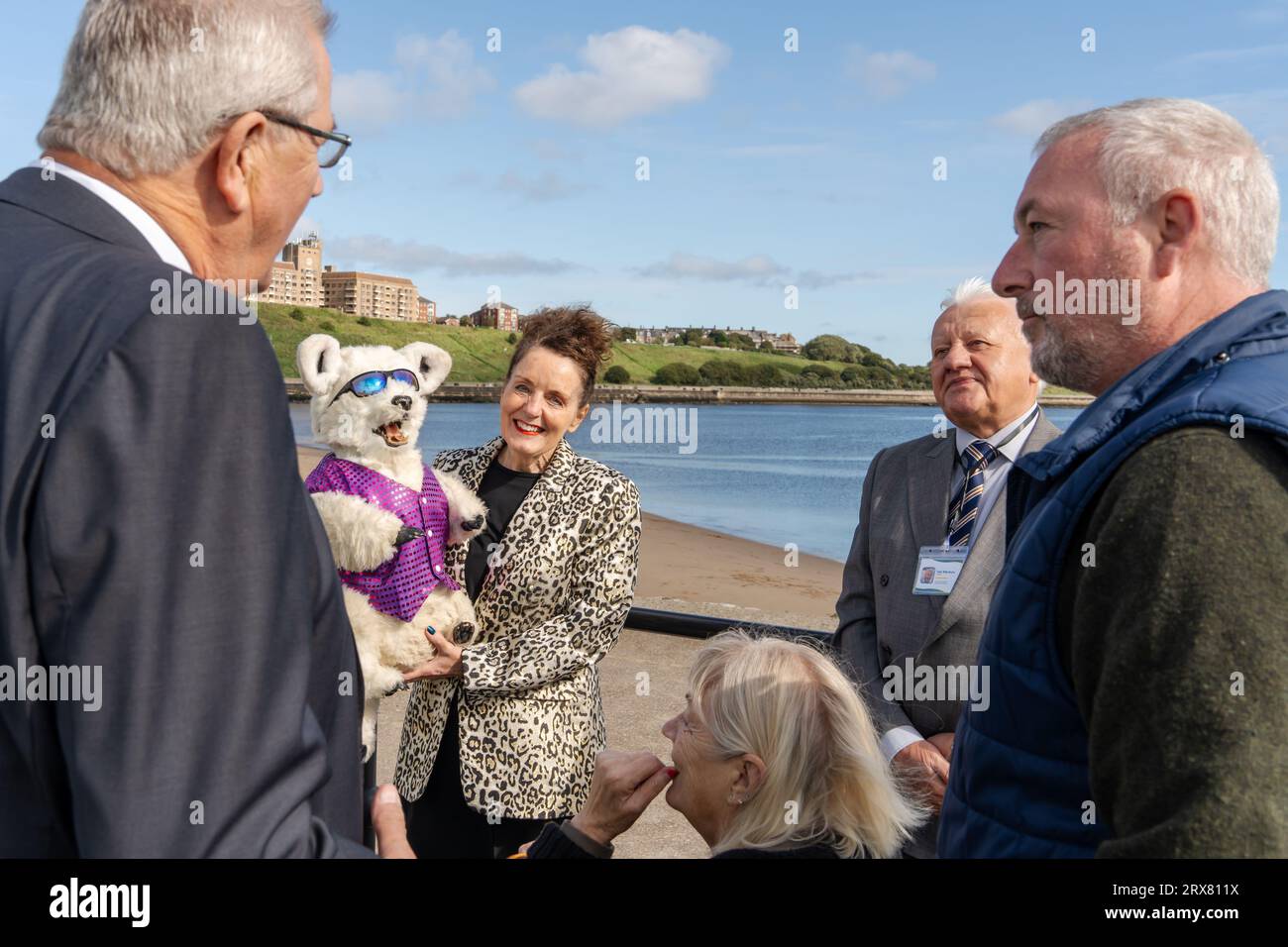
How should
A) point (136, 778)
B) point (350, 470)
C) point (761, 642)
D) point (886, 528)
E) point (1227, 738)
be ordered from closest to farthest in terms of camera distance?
point (136, 778)
point (1227, 738)
point (761, 642)
point (886, 528)
point (350, 470)

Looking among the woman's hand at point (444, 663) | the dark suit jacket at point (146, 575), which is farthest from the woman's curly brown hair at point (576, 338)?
the dark suit jacket at point (146, 575)

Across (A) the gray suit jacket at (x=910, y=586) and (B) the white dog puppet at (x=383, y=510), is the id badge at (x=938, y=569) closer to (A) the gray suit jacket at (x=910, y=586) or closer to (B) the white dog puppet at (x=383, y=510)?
(A) the gray suit jacket at (x=910, y=586)

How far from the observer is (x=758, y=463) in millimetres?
41812

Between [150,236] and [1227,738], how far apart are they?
1.50m

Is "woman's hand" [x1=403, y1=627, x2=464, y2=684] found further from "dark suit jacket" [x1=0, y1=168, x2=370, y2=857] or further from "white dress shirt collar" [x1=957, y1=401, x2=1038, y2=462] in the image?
"dark suit jacket" [x1=0, y1=168, x2=370, y2=857]

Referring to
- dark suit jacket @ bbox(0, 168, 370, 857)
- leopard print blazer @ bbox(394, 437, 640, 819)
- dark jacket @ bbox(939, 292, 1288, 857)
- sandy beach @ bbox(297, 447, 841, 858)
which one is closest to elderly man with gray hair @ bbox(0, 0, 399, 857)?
dark suit jacket @ bbox(0, 168, 370, 857)

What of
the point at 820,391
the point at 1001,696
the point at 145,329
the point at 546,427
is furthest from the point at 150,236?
the point at 820,391

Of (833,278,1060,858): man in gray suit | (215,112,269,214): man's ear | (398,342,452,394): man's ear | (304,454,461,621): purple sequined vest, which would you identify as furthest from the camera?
(398,342,452,394): man's ear

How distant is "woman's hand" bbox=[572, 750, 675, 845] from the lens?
259 cm

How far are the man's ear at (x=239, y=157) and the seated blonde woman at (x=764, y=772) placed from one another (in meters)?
1.60

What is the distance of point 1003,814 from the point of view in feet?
5.53

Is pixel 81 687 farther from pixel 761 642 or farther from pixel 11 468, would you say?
pixel 761 642

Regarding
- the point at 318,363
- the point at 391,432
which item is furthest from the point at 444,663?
the point at 318,363

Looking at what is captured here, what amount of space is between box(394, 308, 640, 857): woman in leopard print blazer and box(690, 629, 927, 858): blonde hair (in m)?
1.09
